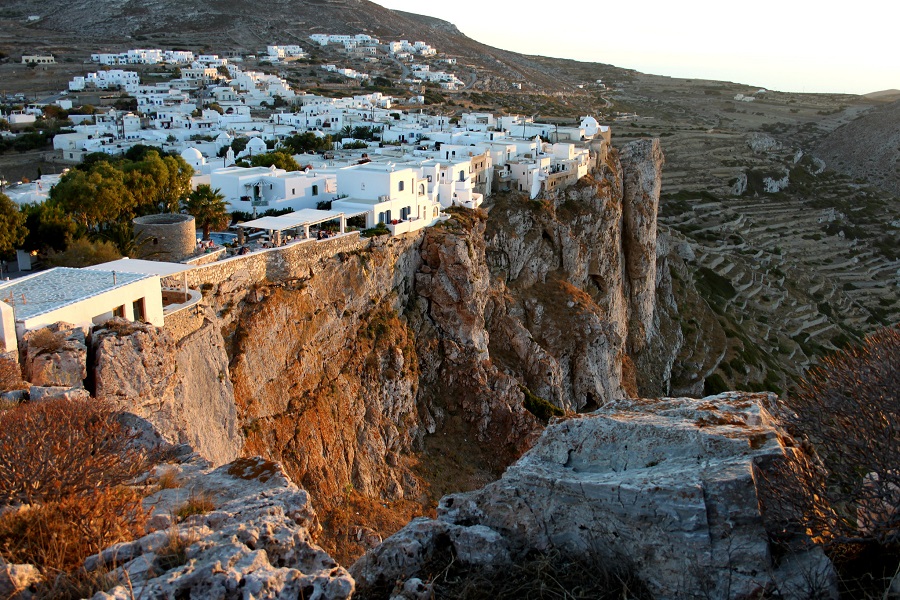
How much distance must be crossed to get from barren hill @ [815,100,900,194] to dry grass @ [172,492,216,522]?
102 m

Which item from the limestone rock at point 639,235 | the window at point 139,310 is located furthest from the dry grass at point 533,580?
the limestone rock at point 639,235

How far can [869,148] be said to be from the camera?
347 ft

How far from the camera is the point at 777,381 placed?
45094mm

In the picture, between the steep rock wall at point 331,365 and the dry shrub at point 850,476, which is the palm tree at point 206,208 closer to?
the steep rock wall at point 331,365

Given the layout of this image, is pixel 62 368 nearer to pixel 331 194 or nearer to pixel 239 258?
pixel 239 258

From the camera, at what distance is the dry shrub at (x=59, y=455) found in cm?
660

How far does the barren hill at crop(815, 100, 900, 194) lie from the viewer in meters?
97.8

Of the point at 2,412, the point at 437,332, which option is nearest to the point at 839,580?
the point at 2,412

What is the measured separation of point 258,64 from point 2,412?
91643 millimetres

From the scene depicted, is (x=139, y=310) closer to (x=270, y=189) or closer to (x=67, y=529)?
(x=67, y=529)

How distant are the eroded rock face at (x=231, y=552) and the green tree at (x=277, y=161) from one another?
88.5 feet

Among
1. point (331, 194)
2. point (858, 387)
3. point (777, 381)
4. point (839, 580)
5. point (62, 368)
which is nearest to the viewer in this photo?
point (839, 580)

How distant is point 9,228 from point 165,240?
3.91 metres

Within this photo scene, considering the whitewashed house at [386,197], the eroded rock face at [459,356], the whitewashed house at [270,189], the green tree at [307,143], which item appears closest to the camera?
the whitewashed house at [386,197]
